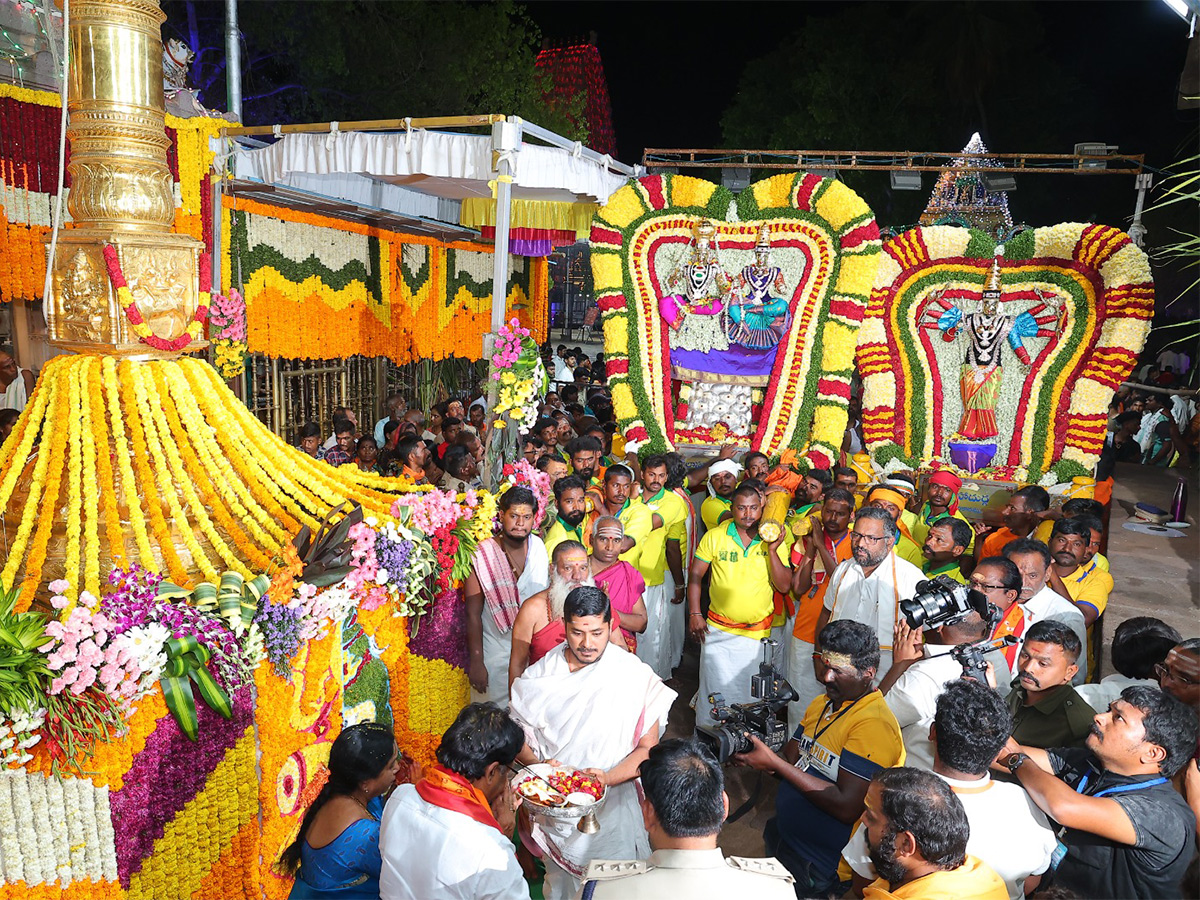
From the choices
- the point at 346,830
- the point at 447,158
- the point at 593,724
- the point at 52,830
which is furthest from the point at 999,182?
the point at 52,830

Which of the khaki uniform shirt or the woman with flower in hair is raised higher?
the khaki uniform shirt

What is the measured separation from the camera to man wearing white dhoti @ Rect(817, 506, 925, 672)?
405 centimetres

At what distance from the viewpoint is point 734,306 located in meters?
8.90

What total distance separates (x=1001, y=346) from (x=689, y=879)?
8.05 m

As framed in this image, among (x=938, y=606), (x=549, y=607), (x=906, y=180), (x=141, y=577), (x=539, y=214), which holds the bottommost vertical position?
(x=549, y=607)

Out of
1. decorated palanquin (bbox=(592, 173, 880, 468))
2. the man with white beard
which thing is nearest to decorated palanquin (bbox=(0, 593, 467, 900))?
the man with white beard

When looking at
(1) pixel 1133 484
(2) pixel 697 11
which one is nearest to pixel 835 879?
(1) pixel 1133 484

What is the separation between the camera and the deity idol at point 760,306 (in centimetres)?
874

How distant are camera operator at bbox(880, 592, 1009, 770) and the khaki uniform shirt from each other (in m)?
1.02

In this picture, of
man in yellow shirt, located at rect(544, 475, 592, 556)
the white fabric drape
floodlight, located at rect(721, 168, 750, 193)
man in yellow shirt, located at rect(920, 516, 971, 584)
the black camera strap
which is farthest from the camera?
floodlight, located at rect(721, 168, 750, 193)

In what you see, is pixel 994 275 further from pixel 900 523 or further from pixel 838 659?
pixel 838 659

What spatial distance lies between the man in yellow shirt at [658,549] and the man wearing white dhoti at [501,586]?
1.28 metres

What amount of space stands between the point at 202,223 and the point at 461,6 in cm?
1086

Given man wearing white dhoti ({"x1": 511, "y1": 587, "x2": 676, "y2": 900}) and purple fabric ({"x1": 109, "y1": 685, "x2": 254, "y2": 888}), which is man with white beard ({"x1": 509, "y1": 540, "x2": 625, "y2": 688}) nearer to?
man wearing white dhoti ({"x1": 511, "y1": 587, "x2": 676, "y2": 900})
